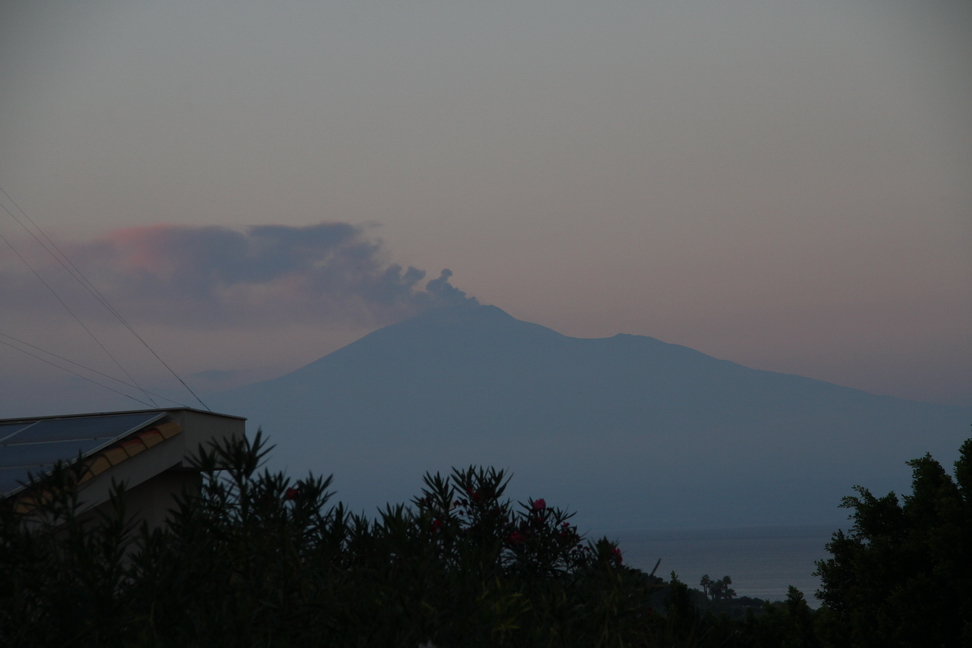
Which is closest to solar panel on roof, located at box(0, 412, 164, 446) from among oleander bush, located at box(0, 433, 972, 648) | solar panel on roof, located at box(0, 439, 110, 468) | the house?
the house

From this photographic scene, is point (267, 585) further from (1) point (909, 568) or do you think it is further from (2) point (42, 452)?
(1) point (909, 568)

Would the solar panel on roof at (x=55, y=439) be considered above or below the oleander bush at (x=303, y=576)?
above

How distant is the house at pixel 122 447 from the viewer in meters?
10.8

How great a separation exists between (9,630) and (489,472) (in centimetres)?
415

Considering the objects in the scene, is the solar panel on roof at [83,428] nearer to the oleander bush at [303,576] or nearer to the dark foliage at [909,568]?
the oleander bush at [303,576]

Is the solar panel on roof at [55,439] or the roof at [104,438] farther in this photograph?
the roof at [104,438]

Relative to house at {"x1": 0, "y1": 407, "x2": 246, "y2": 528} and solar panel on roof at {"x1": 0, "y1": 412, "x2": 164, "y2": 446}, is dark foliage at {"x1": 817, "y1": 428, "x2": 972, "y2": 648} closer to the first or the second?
house at {"x1": 0, "y1": 407, "x2": 246, "y2": 528}

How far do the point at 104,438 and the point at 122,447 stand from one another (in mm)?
527

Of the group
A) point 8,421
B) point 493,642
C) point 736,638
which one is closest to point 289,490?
point 493,642

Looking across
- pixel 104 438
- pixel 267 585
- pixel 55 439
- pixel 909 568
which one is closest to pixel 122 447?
pixel 104 438

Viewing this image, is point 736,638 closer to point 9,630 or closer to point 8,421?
point 8,421

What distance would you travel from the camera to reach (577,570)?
22.0 feet

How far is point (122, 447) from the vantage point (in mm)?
11156

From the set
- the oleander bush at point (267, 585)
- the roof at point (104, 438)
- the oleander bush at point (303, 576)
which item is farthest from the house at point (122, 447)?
the oleander bush at point (267, 585)
